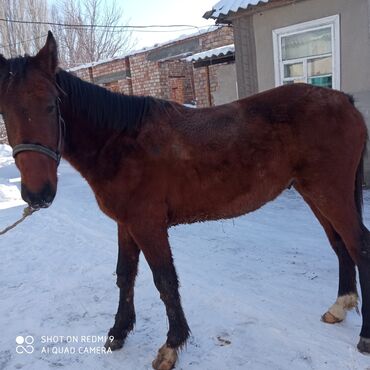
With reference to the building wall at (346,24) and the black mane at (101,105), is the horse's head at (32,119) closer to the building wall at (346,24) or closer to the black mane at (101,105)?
the black mane at (101,105)

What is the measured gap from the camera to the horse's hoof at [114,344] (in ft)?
8.68

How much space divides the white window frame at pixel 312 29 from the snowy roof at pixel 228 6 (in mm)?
706

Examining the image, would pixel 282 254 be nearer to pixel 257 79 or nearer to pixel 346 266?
pixel 346 266

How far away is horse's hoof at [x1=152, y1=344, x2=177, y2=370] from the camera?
2396 millimetres

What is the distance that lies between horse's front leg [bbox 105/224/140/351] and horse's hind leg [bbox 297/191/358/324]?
1361 mm

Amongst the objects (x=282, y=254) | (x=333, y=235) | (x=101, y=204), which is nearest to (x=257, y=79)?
(x=282, y=254)

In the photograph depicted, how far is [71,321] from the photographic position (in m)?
2.99

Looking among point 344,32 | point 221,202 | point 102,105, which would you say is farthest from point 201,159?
point 344,32

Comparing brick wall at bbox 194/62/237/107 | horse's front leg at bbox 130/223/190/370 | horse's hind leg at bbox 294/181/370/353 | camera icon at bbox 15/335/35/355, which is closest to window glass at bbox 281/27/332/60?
brick wall at bbox 194/62/237/107

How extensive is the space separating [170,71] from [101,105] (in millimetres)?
11244

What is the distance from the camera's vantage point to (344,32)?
6.37 m

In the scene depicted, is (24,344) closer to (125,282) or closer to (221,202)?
(125,282)

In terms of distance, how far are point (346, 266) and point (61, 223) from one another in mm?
4319

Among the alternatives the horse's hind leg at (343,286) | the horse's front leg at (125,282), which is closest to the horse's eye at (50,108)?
the horse's front leg at (125,282)
